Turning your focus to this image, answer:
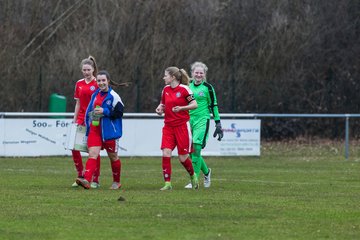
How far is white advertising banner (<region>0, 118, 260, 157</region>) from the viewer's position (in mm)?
26031

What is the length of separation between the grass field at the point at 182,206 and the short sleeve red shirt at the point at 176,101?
1.07 meters

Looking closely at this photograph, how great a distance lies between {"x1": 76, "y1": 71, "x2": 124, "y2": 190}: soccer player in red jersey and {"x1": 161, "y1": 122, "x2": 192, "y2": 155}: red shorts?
0.72 m

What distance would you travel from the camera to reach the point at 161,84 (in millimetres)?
36281

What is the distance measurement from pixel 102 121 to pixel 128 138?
1084 cm

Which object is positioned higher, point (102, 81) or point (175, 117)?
point (102, 81)

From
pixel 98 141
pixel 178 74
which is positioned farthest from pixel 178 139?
pixel 98 141

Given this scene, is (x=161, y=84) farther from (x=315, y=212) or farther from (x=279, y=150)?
(x=315, y=212)

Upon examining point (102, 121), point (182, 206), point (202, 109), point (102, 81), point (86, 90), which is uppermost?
point (102, 81)

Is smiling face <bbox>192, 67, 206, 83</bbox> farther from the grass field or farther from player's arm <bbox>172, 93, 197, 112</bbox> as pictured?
the grass field

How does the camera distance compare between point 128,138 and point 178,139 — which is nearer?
point 178,139

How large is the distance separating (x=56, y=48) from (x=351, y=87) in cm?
1053

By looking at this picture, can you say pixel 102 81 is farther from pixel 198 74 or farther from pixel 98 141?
pixel 198 74

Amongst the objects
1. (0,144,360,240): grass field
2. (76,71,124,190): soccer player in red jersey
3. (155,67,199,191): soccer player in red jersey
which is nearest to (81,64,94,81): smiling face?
(76,71,124,190): soccer player in red jersey

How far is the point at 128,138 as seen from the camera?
27.0m
